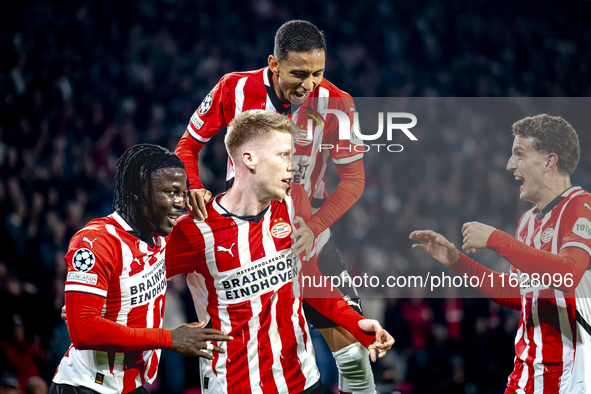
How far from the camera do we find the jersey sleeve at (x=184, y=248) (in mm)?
2605

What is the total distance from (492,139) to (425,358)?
197 centimetres

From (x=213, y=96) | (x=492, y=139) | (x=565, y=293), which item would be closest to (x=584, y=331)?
(x=565, y=293)

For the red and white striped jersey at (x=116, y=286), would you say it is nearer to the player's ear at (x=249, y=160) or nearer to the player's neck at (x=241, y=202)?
the player's neck at (x=241, y=202)

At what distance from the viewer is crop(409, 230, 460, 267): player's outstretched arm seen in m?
2.96

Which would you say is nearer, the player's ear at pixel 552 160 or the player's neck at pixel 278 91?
the player's neck at pixel 278 91

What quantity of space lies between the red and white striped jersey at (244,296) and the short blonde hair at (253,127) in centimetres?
32

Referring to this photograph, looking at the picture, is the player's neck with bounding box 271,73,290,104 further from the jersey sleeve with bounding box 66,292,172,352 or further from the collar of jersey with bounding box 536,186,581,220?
the collar of jersey with bounding box 536,186,581,220

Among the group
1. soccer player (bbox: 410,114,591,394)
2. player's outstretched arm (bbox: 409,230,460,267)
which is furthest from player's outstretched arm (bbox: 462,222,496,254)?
player's outstretched arm (bbox: 409,230,460,267)

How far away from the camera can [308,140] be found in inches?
114

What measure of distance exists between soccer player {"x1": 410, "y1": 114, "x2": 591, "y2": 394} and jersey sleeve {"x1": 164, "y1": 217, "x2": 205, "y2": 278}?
1179 millimetres

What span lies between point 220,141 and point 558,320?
126 inches

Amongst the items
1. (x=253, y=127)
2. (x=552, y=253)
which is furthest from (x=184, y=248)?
(x=552, y=253)

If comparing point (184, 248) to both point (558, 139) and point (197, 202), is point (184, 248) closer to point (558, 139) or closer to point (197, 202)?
point (197, 202)

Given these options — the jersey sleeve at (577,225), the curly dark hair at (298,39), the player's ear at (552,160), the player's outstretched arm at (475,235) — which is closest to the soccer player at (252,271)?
the curly dark hair at (298,39)
